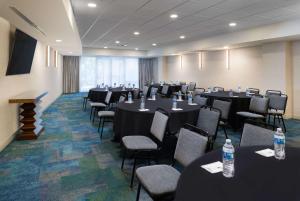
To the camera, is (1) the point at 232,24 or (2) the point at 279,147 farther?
(1) the point at 232,24

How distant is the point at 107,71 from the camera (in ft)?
50.0

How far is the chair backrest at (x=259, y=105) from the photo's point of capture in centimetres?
521

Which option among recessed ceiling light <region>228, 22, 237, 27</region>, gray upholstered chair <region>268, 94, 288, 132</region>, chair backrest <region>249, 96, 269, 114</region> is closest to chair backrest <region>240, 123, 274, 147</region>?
chair backrest <region>249, 96, 269, 114</region>

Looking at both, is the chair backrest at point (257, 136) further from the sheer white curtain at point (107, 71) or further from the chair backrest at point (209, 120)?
the sheer white curtain at point (107, 71)

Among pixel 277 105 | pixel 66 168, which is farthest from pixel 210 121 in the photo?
pixel 277 105

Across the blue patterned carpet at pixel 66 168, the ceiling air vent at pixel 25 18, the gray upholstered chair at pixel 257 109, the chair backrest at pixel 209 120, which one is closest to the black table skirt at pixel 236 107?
the gray upholstered chair at pixel 257 109

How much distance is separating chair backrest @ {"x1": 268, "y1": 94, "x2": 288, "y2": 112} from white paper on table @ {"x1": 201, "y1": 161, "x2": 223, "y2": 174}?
4.68 metres

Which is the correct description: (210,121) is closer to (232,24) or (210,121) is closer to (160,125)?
(160,125)

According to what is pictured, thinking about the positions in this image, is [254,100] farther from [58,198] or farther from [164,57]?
[164,57]

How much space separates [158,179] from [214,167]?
58cm

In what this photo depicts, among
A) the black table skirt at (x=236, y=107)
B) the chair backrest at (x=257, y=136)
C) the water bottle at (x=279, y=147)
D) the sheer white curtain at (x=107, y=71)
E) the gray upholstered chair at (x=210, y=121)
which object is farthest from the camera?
the sheer white curtain at (x=107, y=71)

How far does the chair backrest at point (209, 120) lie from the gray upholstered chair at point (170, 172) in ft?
3.98

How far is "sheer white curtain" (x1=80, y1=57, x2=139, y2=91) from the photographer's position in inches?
586

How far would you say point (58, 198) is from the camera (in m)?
2.64
